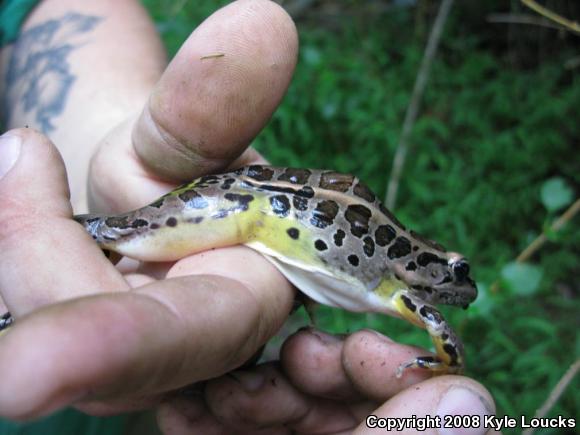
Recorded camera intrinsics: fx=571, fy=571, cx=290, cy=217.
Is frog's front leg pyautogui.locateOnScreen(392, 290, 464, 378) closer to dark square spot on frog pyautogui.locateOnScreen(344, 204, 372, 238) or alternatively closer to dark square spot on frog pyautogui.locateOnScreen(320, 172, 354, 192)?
dark square spot on frog pyautogui.locateOnScreen(344, 204, 372, 238)

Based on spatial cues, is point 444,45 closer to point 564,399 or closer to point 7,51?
point 564,399

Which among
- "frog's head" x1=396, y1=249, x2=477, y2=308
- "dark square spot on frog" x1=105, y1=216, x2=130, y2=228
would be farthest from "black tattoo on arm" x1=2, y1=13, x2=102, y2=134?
"frog's head" x1=396, y1=249, x2=477, y2=308

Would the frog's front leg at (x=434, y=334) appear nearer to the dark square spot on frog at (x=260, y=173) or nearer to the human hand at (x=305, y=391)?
the human hand at (x=305, y=391)

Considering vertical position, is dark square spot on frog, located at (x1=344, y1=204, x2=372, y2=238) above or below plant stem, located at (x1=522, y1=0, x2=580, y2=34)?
below

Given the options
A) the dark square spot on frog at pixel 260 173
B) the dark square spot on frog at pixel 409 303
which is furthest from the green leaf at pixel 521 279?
the dark square spot on frog at pixel 260 173

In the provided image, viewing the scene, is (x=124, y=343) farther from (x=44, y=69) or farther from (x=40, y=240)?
(x=44, y=69)
